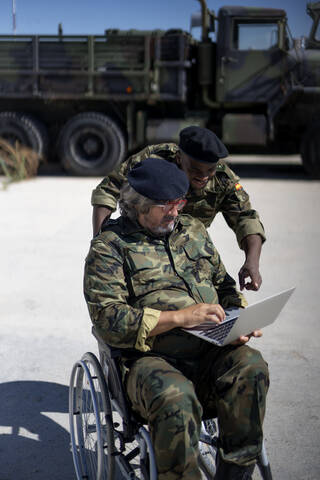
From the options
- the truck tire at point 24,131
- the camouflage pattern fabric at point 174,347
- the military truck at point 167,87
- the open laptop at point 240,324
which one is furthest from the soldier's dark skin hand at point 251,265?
the truck tire at point 24,131

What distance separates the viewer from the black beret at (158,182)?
2.30 meters

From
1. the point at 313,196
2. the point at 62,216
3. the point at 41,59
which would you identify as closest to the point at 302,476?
the point at 62,216

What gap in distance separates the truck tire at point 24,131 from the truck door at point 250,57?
137 inches

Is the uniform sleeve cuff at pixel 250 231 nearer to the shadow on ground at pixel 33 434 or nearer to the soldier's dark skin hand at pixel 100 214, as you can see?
the soldier's dark skin hand at pixel 100 214

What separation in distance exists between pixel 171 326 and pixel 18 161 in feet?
31.1

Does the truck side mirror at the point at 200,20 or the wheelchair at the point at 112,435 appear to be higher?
the truck side mirror at the point at 200,20

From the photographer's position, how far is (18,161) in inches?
440

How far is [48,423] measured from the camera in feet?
10.1

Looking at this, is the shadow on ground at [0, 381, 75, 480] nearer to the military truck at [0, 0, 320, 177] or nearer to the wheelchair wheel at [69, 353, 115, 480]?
the wheelchair wheel at [69, 353, 115, 480]

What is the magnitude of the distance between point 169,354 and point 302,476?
2.84ft

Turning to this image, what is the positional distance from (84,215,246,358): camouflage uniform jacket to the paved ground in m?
0.82

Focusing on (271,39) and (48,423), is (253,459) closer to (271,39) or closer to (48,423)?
(48,423)

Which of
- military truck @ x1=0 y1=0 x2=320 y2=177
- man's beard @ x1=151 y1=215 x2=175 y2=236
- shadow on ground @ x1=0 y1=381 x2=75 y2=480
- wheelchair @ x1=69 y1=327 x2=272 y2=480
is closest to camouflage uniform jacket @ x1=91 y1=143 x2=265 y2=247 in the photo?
man's beard @ x1=151 y1=215 x2=175 y2=236

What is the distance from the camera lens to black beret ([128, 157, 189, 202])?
7.55ft
